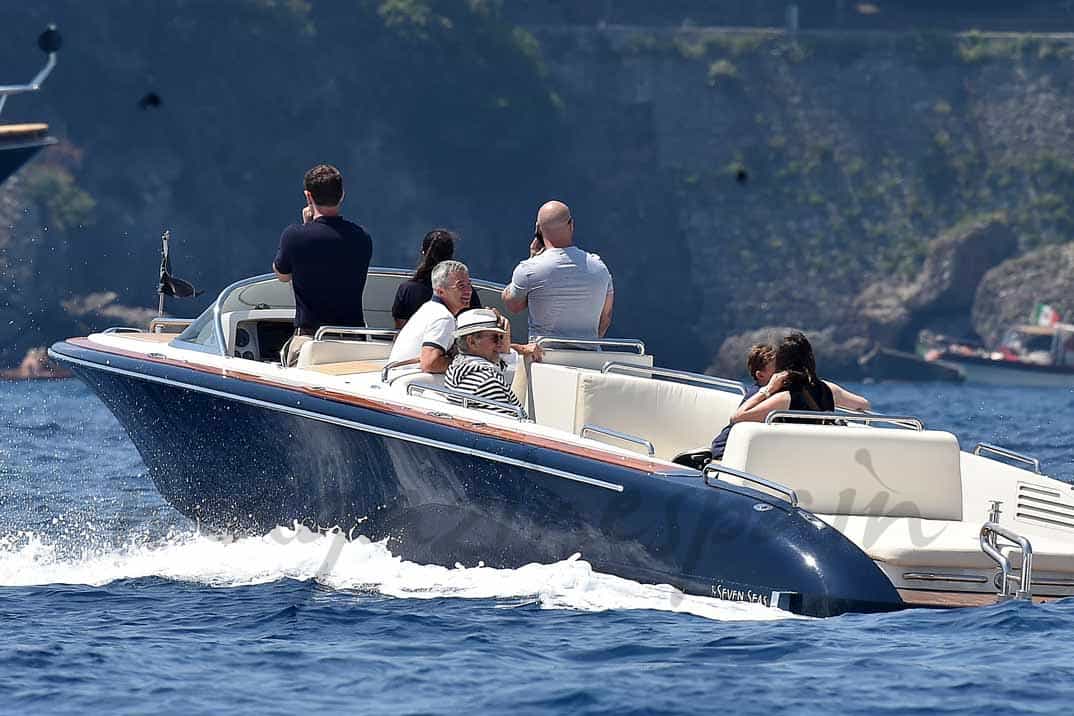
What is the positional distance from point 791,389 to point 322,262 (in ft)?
8.19

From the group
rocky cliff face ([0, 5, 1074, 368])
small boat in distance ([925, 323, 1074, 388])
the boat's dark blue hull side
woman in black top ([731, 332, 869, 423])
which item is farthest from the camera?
small boat in distance ([925, 323, 1074, 388])

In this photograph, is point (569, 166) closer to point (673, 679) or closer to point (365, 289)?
point (365, 289)

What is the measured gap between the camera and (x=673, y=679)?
6379 mm

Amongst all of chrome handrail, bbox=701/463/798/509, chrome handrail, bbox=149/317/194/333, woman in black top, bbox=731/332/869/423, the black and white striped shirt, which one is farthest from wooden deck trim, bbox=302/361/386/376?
chrome handrail, bbox=149/317/194/333

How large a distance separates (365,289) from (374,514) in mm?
2322

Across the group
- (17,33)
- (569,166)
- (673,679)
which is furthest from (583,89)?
(673,679)

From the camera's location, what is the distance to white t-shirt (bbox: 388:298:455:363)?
334 inches

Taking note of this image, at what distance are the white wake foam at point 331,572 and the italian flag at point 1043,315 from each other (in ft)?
180

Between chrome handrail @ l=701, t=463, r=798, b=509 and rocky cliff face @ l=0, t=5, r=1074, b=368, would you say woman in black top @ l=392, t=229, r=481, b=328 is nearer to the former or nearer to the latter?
chrome handrail @ l=701, t=463, r=798, b=509

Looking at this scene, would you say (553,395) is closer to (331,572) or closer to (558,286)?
(558,286)

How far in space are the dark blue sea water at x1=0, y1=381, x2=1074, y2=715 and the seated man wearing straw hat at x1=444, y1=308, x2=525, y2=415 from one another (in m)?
0.78

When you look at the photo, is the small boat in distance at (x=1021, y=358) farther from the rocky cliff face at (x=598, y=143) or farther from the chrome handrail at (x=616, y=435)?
the chrome handrail at (x=616, y=435)

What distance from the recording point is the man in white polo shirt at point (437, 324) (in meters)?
8.46

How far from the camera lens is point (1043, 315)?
2445 inches
